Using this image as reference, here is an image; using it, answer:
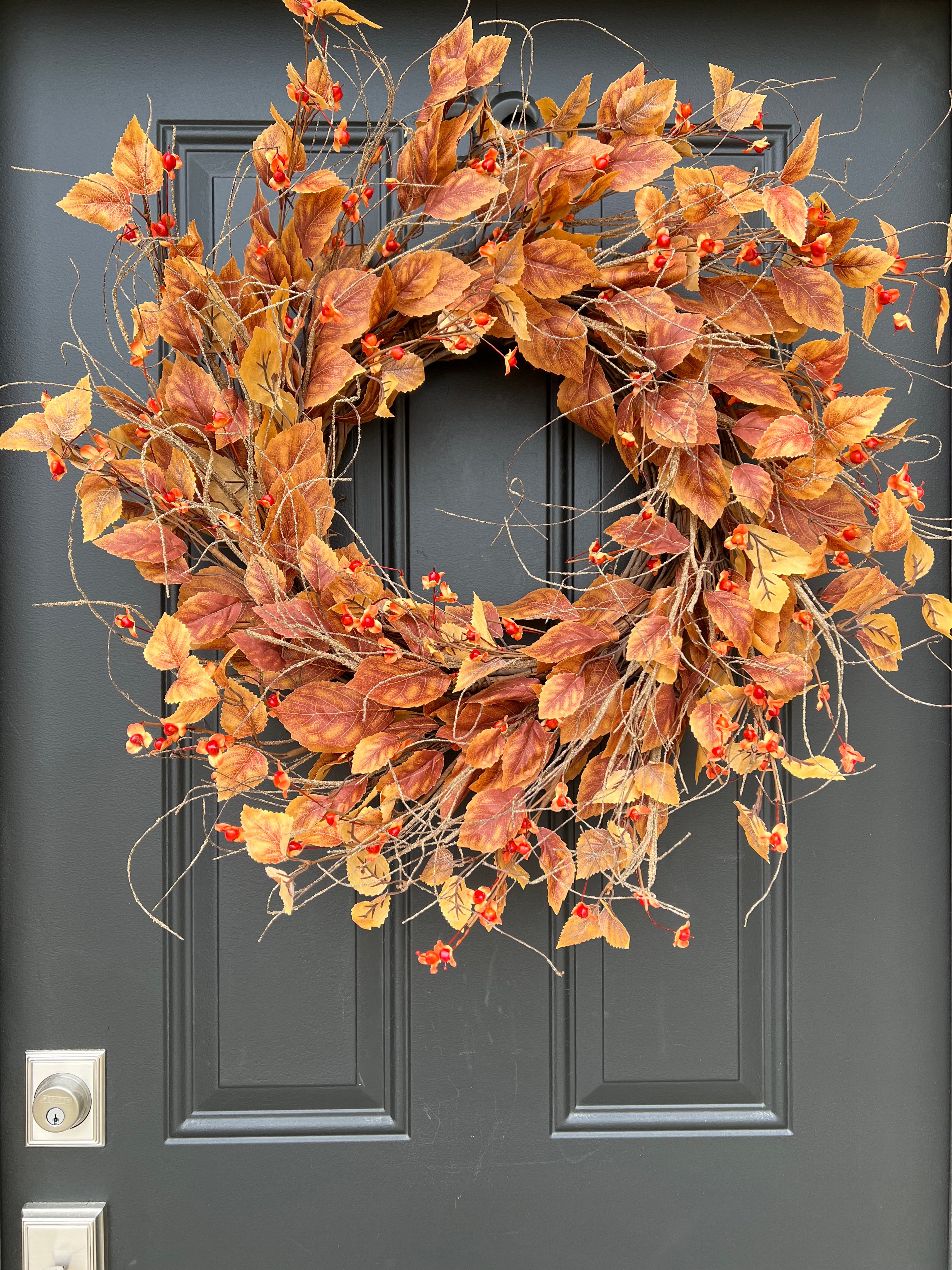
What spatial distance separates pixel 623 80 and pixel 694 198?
133mm

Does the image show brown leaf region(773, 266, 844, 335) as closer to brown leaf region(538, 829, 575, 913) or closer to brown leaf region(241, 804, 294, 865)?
brown leaf region(538, 829, 575, 913)

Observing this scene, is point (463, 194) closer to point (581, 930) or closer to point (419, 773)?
point (419, 773)

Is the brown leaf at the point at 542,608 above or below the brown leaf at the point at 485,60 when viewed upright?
below

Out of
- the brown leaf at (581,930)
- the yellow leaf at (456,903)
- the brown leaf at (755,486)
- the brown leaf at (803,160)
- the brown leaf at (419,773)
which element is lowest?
the brown leaf at (581,930)

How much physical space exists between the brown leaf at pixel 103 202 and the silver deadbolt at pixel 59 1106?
879mm

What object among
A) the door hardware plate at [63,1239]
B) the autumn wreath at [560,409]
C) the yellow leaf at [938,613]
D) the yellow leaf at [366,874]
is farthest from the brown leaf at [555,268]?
the door hardware plate at [63,1239]

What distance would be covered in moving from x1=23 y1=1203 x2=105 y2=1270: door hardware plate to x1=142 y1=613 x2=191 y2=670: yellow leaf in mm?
654

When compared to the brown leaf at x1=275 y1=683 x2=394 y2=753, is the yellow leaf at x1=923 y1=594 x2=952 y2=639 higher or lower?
higher

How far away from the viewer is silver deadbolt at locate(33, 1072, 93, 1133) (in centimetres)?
83

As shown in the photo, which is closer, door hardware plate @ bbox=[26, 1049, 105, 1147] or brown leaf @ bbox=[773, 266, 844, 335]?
brown leaf @ bbox=[773, 266, 844, 335]

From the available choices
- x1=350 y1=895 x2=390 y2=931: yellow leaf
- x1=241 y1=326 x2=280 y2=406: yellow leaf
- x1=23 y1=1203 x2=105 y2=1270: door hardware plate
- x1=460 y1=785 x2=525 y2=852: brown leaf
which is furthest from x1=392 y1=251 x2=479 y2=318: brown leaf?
x1=23 y1=1203 x2=105 y2=1270: door hardware plate

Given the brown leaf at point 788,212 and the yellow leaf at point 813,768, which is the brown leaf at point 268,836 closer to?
the yellow leaf at point 813,768

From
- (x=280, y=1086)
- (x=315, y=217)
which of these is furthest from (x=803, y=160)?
(x=280, y=1086)

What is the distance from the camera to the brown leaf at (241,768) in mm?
671
